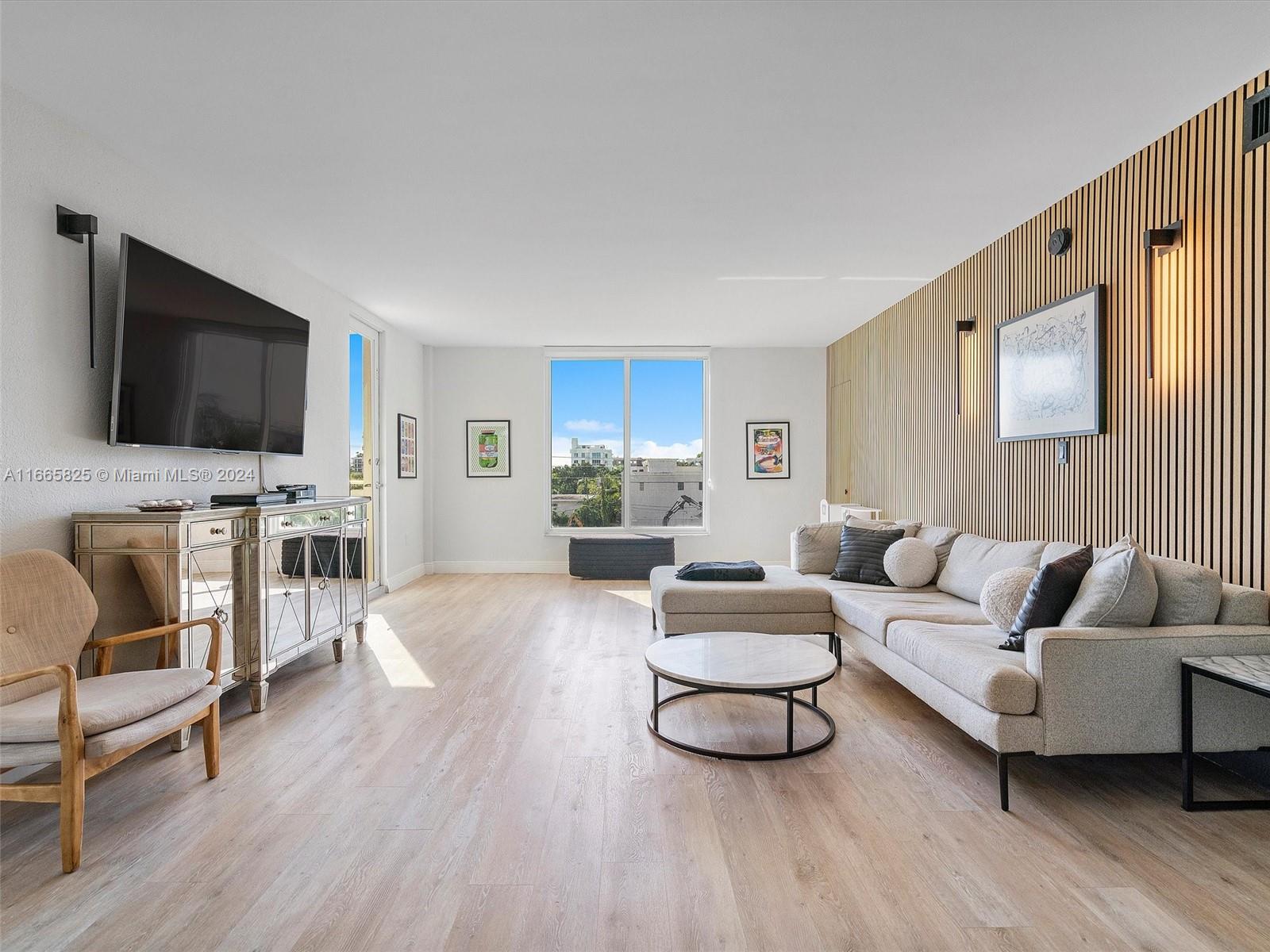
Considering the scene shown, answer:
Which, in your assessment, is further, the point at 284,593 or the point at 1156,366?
the point at 284,593

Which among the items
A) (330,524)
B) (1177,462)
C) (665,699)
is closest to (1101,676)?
(1177,462)

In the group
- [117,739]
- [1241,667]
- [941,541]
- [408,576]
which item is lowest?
[408,576]

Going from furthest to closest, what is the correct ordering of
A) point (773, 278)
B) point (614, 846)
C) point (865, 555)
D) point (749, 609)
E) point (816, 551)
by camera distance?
point (773, 278) → point (816, 551) → point (865, 555) → point (749, 609) → point (614, 846)

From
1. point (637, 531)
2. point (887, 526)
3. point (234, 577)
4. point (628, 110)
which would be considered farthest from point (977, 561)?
point (637, 531)

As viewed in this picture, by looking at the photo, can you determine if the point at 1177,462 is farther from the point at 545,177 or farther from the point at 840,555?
the point at 545,177

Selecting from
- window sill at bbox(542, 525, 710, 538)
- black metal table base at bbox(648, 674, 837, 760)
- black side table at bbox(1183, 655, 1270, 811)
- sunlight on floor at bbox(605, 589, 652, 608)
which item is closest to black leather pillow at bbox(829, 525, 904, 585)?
black metal table base at bbox(648, 674, 837, 760)

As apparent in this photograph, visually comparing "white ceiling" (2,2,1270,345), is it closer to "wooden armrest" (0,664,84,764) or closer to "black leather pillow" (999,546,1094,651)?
"black leather pillow" (999,546,1094,651)

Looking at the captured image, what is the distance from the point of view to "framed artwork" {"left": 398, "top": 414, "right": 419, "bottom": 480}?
698 cm

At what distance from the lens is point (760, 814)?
7.75 feet

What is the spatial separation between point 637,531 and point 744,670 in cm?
523

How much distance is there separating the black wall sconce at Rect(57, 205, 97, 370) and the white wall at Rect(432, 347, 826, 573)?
4.98 m

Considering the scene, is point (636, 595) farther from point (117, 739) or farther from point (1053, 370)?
point (117, 739)

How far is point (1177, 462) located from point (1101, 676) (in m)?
1.18

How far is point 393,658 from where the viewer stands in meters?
4.37
